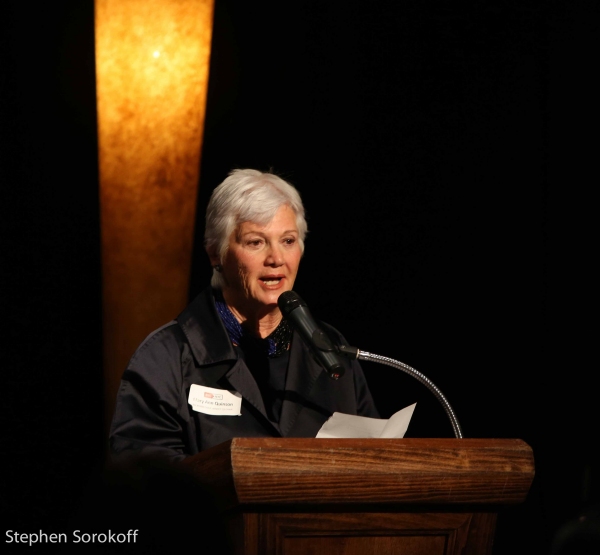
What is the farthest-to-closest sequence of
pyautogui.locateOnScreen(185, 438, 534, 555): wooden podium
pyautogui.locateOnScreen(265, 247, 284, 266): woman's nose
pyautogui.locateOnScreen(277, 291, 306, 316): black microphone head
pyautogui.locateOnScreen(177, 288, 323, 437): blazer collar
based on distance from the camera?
pyautogui.locateOnScreen(265, 247, 284, 266): woman's nose < pyautogui.locateOnScreen(177, 288, 323, 437): blazer collar < pyautogui.locateOnScreen(277, 291, 306, 316): black microphone head < pyautogui.locateOnScreen(185, 438, 534, 555): wooden podium

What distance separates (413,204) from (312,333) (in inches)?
54.9

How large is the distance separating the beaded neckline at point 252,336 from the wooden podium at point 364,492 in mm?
917

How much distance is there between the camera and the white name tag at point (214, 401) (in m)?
2.20

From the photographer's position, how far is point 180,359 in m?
2.27

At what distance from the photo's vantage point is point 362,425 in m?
1.93

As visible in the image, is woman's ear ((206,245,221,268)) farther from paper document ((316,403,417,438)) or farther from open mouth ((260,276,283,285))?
paper document ((316,403,417,438))

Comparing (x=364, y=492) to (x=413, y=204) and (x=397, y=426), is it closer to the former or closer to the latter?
(x=397, y=426)

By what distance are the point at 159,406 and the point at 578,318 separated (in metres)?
1.68

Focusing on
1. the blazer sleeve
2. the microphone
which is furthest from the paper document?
the blazer sleeve

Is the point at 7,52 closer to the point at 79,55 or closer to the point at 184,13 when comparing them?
the point at 79,55

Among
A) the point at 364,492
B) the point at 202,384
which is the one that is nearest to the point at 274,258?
the point at 202,384

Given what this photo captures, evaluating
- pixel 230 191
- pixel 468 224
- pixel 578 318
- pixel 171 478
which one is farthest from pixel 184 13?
pixel 171 478

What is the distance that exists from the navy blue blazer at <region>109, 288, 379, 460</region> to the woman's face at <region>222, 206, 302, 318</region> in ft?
0.34

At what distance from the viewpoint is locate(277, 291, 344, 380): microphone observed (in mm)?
1875
